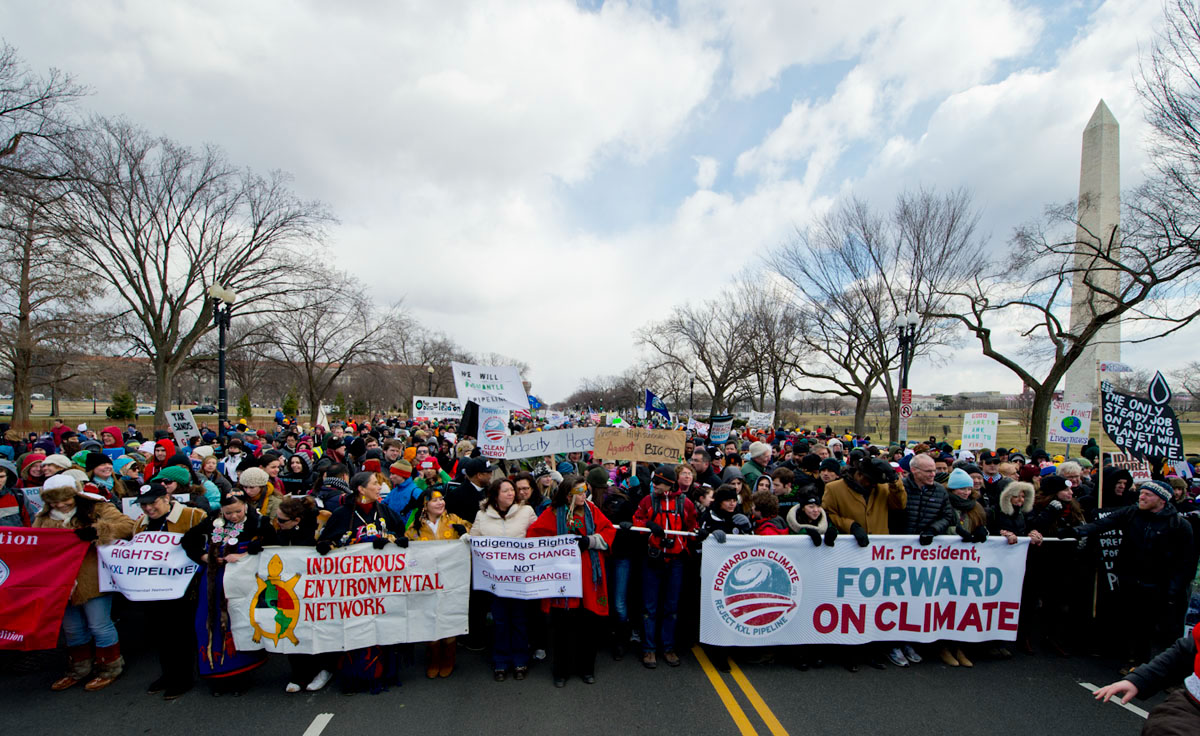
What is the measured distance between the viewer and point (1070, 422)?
1320 cm

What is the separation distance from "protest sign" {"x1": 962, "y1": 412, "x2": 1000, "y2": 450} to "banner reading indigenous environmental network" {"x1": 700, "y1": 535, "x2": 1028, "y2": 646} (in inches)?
380

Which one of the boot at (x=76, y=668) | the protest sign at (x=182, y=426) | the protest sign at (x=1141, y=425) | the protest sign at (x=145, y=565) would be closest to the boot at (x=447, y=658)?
the protest sign at (x=145, y=565)

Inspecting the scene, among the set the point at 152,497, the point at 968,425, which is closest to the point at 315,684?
the point at 152,497

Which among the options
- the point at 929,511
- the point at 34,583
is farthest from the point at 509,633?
the point at 929,511

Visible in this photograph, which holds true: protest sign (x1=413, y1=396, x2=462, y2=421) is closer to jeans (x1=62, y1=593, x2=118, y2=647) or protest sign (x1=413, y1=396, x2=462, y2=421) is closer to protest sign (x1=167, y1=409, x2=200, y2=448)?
protest sign (x1=167, y1=409, x2=200, y2=448)

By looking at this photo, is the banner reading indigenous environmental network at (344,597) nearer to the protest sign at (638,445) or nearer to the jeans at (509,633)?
the jeans at (509,633)

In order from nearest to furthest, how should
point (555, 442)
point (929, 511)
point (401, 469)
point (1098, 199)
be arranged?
point (929, 511)
point (401, 469)
point (555, 442)
point (1098, 199)

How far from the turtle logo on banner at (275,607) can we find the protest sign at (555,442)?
12.2ft

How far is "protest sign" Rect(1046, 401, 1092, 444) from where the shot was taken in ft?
42.9

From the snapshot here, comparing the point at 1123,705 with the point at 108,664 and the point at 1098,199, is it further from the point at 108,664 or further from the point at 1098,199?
the point at 1098,199

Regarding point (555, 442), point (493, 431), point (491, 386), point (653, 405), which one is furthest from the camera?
point (653, 405)

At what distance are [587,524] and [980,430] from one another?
40.5 ft

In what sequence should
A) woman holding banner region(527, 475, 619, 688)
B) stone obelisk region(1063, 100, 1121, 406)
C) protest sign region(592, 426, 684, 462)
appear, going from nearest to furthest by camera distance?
1. woman holding banner region(527, 475, 619, 688)
2. protest sign region(592, 426, 684, 462)
3. stone obelisk region(1063, 100, 1121, 406)

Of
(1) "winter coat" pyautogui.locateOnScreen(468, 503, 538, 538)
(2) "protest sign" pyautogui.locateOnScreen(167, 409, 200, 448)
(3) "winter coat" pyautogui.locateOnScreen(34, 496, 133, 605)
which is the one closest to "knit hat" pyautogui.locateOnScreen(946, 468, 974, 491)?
(1) "winter coat" pyautogui.locateOnScreen(468, 503, 538, 538)
